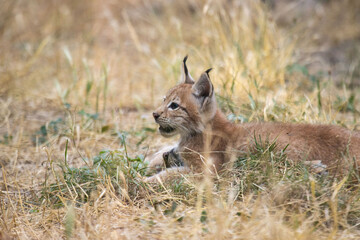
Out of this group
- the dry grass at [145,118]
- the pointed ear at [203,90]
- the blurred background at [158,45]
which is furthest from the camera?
the blurred background at [158,45]

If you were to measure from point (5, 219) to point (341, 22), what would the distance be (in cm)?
917

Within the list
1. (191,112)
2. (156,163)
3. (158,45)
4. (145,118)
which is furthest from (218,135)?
(158,45)

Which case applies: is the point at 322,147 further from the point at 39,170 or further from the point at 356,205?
the point at 39,170

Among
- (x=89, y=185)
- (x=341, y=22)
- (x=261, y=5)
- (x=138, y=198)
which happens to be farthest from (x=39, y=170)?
(x=341, y=22)

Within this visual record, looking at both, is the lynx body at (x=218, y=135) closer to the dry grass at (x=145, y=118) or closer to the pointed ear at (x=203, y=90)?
the pointed ear at (x=203, y=90)

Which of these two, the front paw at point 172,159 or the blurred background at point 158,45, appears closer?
Answer: the front paw at point 172,159

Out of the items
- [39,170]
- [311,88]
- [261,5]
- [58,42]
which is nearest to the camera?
A: [39,170]

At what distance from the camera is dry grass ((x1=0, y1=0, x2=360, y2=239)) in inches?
123

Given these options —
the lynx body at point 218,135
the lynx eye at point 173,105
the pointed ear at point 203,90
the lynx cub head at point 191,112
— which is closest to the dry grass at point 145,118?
the lynx body at point 218,135

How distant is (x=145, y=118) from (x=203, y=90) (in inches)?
74.6

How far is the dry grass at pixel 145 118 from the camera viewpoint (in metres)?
3.13

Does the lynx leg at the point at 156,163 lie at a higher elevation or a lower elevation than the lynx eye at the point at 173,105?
lower

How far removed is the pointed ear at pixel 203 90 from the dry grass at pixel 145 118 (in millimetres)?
719

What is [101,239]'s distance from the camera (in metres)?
2.91
